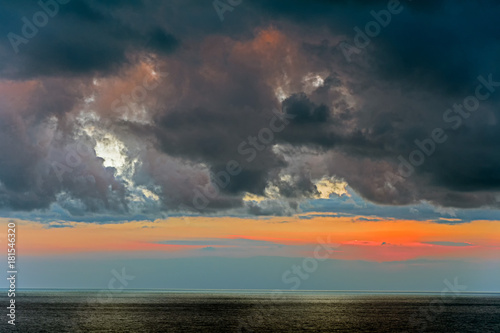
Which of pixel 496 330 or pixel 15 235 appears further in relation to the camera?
pixel 496 330

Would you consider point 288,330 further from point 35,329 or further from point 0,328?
point 0,328

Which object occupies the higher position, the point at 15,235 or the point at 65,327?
the point at 15,235

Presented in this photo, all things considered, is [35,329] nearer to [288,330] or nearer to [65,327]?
[65,327]

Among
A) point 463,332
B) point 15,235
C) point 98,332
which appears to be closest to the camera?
point 15,235

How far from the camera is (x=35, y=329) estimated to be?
4803 inches

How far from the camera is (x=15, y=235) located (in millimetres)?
69500

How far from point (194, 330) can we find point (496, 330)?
7617 cm

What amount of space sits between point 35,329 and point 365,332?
3159 inches

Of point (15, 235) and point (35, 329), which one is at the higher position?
point (15, 235)

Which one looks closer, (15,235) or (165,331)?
(15,235)

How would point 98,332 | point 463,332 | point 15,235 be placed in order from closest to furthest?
point 15,235, point 98,332, point 463,332

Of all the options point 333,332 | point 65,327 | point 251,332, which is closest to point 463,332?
point 333,332

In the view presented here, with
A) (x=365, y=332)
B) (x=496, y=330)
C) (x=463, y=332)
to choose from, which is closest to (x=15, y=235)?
(x=365, y=332)

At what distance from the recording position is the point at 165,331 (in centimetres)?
11688
